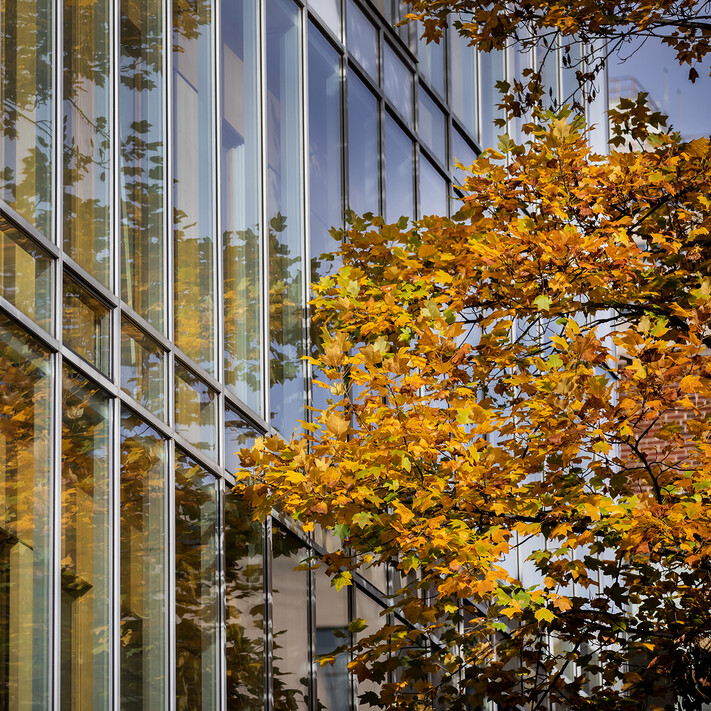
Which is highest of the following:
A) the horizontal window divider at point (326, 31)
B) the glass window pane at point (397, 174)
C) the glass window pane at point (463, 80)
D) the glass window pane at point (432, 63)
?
the glass window pane at point (463, 80)

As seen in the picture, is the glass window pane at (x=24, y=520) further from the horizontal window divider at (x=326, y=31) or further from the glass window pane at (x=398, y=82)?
the glass window pane at (x=398, y=82)

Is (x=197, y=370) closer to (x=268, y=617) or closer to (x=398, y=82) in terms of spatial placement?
(x=268, y=617)

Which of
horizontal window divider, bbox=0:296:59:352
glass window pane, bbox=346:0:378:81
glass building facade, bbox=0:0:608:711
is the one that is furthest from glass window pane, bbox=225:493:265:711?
glass window pane, bbox=346:0:378:81

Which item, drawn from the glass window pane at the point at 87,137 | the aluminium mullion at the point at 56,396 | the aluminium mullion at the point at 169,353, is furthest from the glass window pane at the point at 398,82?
the aluminium mullion at the point at 56,396

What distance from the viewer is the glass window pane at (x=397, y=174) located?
11180mm

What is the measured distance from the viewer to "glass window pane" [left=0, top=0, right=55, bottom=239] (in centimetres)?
559

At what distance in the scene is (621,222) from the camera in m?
6.51

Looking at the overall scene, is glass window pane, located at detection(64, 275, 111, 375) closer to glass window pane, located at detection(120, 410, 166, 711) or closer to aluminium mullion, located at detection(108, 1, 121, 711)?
aluminium mullion, located at detection(108, 1, 121, 711)

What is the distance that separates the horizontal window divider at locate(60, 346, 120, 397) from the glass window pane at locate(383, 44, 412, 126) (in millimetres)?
5941

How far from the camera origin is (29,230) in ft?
18.5

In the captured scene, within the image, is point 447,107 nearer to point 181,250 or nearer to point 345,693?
point 181,250

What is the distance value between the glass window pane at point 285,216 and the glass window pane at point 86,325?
93.2 inches

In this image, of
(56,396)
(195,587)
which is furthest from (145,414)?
(195,587)

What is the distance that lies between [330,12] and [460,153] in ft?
12.6
